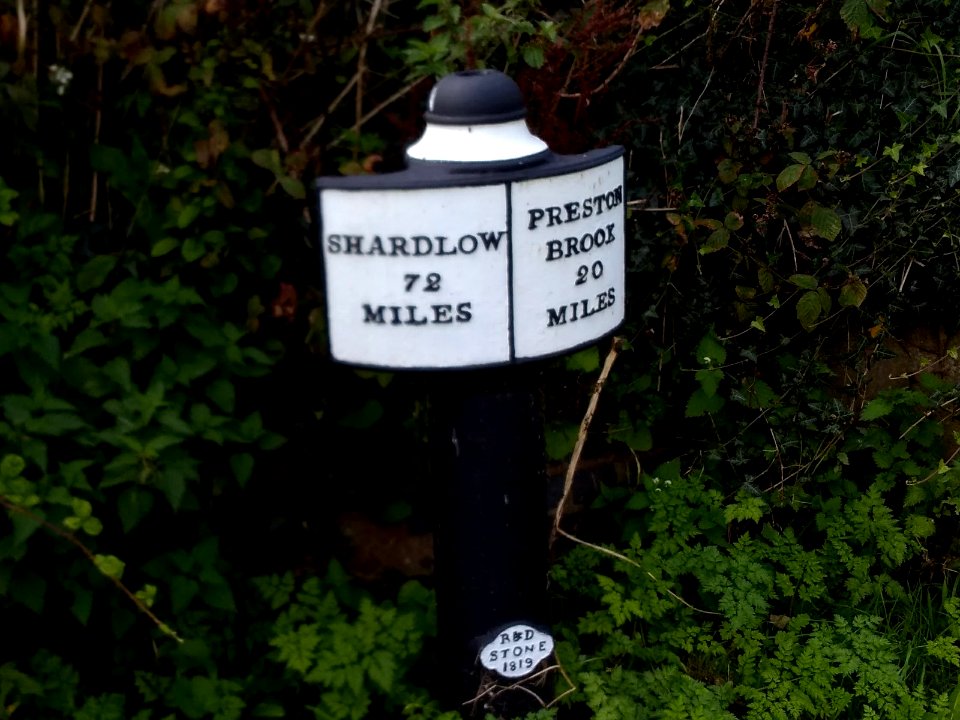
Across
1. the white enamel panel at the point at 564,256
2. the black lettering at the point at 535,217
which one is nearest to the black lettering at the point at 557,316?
the white enamel panel at the point at 564,256

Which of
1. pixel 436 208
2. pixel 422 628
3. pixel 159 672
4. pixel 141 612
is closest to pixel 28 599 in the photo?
pixel 141 612

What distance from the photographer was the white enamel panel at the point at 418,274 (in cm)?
183

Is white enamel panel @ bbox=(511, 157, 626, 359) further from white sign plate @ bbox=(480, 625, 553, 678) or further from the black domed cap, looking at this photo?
white sign plate @ bbox=(480, 625, 553, 678)

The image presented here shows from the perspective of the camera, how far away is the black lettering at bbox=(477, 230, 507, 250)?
1854mm

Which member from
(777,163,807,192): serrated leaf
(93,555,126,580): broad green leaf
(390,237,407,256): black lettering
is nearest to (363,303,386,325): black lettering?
(390,237,407,256): black lettering

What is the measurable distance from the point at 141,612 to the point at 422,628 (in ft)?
2.32

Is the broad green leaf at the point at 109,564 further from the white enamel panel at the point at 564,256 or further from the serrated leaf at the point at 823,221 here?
the serrated leaf at the point at 823,221

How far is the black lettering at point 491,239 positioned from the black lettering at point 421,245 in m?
0.09

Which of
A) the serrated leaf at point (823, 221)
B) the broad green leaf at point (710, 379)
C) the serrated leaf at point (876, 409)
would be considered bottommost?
the serrated leaf at point (876, 409)

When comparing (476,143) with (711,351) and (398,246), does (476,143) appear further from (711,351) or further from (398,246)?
(711,351)

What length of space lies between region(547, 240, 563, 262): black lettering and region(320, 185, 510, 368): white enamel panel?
0.27ft

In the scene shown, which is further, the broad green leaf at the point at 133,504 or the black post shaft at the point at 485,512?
the broad green leaf at the point at 133,504

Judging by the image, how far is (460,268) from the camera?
1.86 m

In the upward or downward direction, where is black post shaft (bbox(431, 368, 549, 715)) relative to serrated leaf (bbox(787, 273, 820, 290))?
downward
